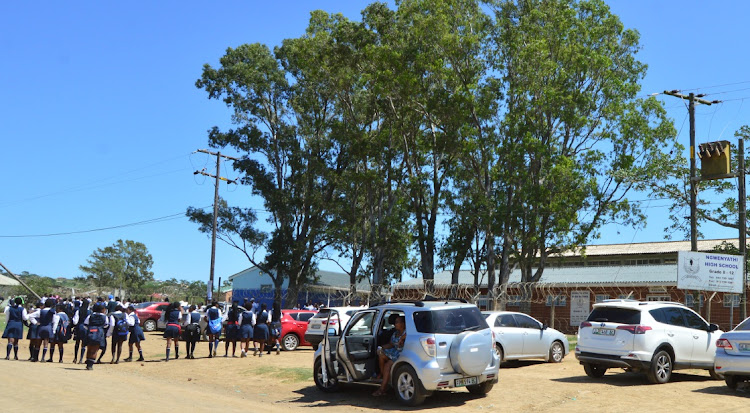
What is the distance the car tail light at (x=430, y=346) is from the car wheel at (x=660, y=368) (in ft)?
16.2

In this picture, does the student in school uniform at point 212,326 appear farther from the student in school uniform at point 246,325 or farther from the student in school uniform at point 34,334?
the student in school uniform at point 34,334

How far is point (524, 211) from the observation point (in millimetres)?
32688

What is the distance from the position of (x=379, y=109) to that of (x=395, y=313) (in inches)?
1000

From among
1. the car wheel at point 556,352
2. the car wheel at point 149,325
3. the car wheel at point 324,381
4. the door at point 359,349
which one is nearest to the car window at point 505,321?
the car wheel at point 556,352

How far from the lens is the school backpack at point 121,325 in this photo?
20203mm

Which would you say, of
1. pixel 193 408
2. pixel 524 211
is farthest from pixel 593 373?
pixel 524 211

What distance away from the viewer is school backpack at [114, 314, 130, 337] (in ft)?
66.3

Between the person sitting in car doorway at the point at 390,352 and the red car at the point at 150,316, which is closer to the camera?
the person sitting in car doorway at the point at 390,352

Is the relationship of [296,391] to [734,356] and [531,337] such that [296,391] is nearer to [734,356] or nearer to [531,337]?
[531,337]

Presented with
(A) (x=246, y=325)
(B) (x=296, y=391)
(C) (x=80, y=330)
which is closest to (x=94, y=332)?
(C) (x=80, y=330)

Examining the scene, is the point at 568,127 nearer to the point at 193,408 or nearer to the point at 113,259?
the point at 193,408

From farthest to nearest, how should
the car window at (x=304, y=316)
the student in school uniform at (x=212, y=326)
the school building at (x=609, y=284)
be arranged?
the school building at (x=609, y=284), the car window at (x=304, y=316), the student in school uniform at (x=212, y=326)

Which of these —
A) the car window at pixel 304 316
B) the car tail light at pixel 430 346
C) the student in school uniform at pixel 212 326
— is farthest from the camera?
the car window at pixel 304 316

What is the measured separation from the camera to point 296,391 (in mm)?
15547
